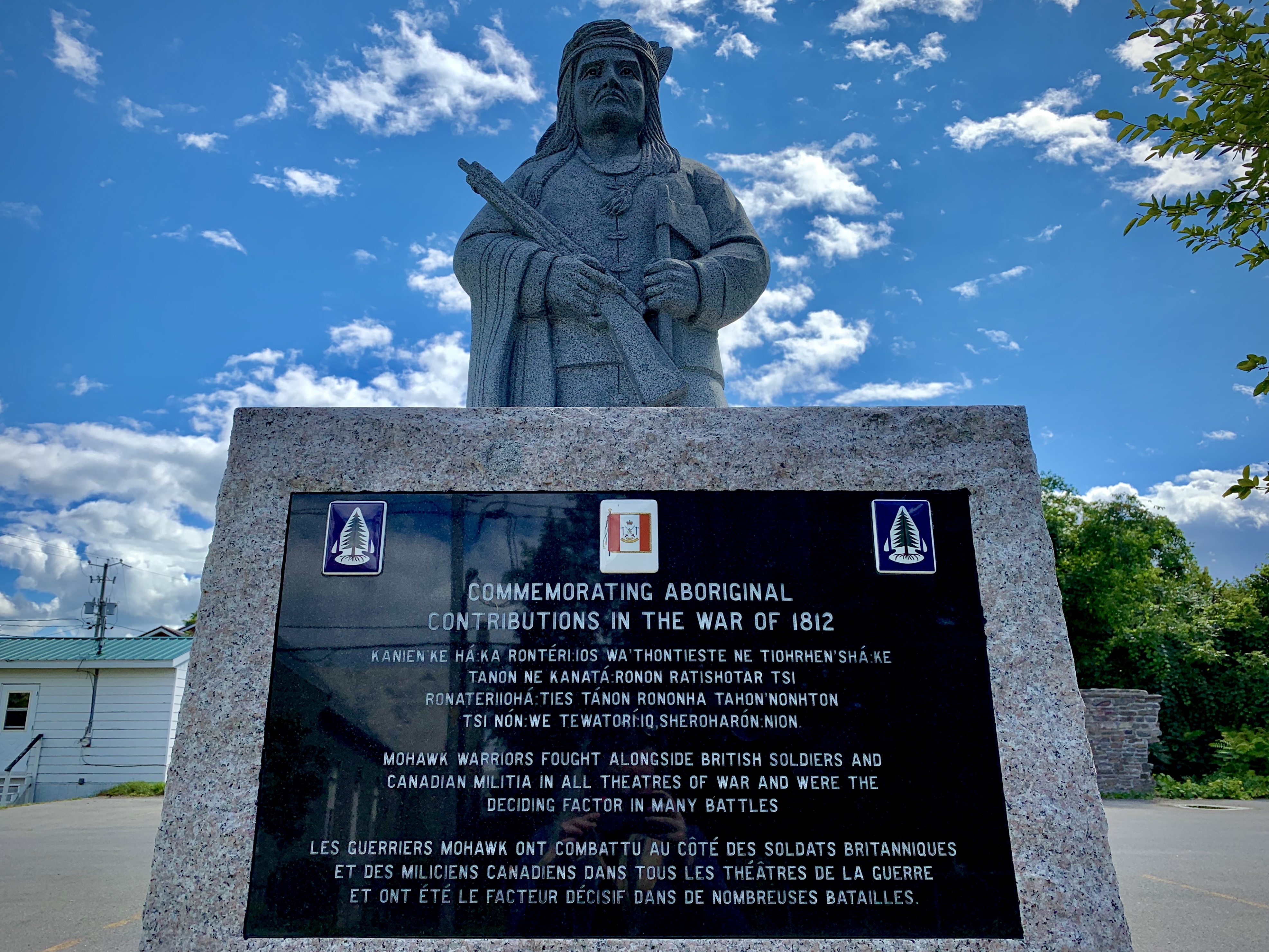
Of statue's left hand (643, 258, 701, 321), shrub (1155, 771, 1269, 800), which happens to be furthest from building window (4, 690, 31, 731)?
shrub (1155, 771, 1269, 800)

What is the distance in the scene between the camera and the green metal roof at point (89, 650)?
20.0 meters

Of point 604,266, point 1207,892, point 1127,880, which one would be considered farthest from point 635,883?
point 1127,880

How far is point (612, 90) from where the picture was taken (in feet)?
15.9

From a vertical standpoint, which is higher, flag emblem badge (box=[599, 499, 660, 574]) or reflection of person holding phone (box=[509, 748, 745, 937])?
flag emblem badge (box=[599, 499, 660, 574])

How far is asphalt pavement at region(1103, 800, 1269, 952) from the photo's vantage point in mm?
5672

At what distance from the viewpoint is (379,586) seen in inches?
100

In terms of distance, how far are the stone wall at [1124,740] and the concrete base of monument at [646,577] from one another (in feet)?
51.1

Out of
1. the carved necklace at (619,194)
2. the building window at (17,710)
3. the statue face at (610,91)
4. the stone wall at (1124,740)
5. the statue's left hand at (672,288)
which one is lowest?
the stone wall at (1124,740)

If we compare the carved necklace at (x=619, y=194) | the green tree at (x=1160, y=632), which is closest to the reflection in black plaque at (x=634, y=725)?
the carved necklace at (x=619, y=194)

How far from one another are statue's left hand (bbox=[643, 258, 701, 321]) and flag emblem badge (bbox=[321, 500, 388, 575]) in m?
2.13

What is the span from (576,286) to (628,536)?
2100mm

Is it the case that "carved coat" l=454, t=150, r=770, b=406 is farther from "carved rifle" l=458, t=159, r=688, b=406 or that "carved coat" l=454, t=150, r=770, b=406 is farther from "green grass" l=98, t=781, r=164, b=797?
"green grass" l=98, t=781, r=164, b=797

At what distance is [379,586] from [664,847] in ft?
3.70

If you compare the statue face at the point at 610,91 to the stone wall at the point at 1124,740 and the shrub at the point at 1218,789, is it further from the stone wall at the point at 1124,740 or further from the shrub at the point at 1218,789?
the shrub at the point at 1218,789
